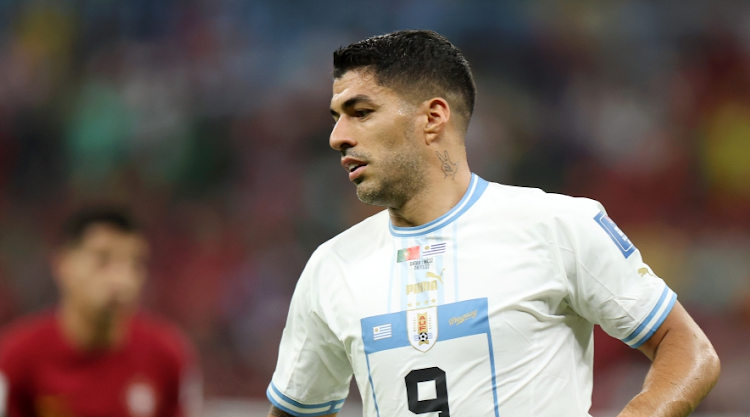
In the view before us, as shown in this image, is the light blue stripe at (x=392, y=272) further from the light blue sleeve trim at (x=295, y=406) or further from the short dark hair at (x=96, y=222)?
the short dark hair at (x=96, y=222)

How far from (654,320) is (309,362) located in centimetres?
112

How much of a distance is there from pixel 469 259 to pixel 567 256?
29cm

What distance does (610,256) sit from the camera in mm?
2506

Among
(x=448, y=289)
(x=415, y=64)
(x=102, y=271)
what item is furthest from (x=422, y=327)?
(x=102, y=271)

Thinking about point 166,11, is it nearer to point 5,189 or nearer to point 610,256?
point 5,189

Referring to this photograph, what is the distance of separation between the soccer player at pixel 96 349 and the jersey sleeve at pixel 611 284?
2908 millimetres

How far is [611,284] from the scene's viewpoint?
2492mm

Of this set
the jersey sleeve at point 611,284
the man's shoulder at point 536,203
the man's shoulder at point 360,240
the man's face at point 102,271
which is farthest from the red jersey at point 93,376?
the jersey sleeve at point 611,284

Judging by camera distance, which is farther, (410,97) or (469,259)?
(410,97)

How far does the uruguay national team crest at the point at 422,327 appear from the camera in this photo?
2.54 metres

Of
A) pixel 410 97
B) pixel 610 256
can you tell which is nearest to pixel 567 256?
pixel 610 256

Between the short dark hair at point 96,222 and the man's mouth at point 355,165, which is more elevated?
the man's mouth at point 355,165

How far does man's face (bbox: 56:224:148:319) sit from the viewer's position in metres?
4.69

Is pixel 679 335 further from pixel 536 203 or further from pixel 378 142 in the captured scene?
pixel 378 142
